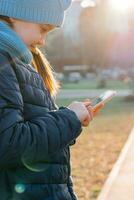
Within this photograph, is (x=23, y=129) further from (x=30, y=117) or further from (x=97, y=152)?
(x=97, y=152)

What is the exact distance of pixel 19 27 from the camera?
1992mm

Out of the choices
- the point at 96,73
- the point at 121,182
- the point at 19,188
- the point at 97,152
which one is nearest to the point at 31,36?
the point at 19,188

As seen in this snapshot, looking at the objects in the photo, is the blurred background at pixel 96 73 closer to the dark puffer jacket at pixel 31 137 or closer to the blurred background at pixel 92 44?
the blurred background at pixel 92 44

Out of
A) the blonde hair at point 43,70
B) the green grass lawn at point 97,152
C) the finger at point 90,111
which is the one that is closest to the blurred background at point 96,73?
the green grass lawn at point 97,152

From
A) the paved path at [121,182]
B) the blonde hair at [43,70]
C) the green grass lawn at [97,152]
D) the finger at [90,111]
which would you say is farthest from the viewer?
the green grass lawn at [97,152]

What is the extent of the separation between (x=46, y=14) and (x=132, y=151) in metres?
6.75

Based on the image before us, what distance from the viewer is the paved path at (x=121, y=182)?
5.49 m

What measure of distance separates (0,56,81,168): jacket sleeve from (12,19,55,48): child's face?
15 cm

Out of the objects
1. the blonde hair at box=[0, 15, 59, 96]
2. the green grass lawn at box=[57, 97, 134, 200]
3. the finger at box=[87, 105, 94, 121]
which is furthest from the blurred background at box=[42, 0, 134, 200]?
the finger at box=[87, 105, 94, 121]

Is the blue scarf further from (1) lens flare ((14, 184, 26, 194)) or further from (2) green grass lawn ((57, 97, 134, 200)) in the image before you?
(2) green grass lawn ((57, 97, 134, 200))

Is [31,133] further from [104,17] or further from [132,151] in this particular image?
[104,17]

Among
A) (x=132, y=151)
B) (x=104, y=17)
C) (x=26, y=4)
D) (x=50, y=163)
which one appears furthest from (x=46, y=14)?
(x=104, y=17)

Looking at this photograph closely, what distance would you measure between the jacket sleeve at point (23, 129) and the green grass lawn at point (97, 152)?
13.0 feet

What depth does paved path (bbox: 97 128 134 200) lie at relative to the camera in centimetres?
549
